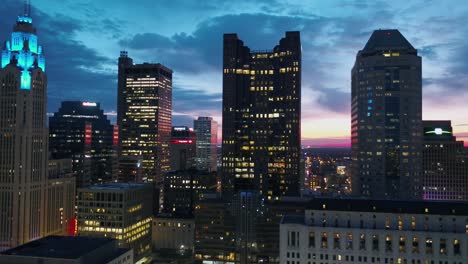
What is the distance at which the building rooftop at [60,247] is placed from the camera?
104 metres

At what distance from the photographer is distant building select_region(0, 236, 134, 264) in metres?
102

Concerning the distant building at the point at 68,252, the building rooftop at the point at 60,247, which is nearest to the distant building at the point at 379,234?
the distant building at the point at 68,252

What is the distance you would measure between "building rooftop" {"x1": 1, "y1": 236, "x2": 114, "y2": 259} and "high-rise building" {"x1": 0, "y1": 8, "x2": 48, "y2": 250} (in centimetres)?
7228

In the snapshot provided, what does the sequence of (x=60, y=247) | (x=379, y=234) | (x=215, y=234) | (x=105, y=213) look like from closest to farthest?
(x=379, y=234), (x=60, y=247), (x=105, y=213), (x=215, y=234)

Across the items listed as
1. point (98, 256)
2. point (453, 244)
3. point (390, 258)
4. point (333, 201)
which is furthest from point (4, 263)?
point (453, 244)

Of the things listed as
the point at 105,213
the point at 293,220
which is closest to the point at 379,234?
the point at 293,220

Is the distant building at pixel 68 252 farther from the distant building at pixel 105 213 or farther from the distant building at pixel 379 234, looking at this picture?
the distant building at pixel 105 213

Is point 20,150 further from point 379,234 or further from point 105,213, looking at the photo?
point 379,234

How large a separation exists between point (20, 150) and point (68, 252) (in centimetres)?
10128

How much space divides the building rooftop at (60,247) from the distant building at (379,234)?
50.7m

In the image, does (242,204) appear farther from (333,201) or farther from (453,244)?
(453,244)

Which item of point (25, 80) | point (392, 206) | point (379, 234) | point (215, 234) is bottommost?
point (215, 234)

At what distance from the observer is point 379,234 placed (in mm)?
109438

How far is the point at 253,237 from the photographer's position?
184500 millimetres
